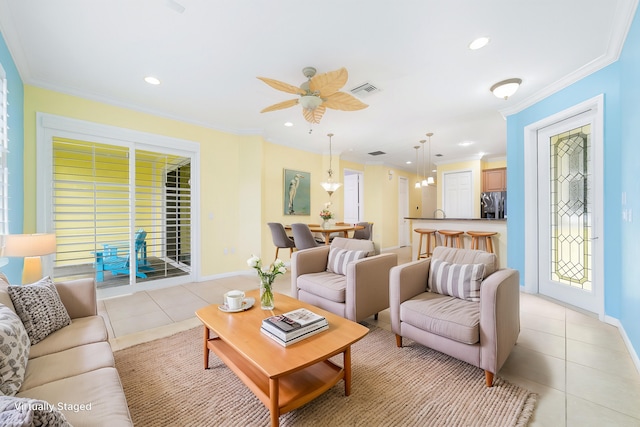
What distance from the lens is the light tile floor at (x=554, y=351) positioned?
1.54 metres

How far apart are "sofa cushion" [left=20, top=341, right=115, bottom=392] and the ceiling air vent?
10.7 feet

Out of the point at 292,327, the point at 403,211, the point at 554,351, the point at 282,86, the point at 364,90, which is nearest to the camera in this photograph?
the point at 292,327

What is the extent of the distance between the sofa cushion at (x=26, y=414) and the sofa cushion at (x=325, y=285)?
2042 mm

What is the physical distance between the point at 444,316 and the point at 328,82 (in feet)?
6.73

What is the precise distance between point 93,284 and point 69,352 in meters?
0.73

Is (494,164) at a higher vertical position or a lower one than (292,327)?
higher

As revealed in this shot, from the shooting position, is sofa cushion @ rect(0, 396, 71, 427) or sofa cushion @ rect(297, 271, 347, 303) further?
sofa cushion @ rect(297, 271, 347, 303)

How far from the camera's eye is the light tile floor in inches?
60.8

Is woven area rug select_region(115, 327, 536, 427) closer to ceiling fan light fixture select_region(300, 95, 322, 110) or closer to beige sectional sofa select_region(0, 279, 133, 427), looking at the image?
beige sectional sofa select_region(0, 279, 133, 427)

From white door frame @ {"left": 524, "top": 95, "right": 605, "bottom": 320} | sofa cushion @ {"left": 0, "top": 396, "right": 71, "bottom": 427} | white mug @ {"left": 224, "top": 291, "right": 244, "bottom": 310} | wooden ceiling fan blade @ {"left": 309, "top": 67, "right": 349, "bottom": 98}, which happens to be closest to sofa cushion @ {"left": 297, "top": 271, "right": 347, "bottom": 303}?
white mug @ {"left": 224, "top": 291, "right": 244, "bottom": 310}

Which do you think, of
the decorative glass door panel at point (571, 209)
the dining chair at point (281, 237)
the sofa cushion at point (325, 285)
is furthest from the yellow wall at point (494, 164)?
the sofa cushion at point (325, 285)

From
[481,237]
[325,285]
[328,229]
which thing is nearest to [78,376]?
[325,285]

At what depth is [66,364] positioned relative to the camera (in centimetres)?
135

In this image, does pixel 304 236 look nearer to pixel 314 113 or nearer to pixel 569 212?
pixel 314 113
